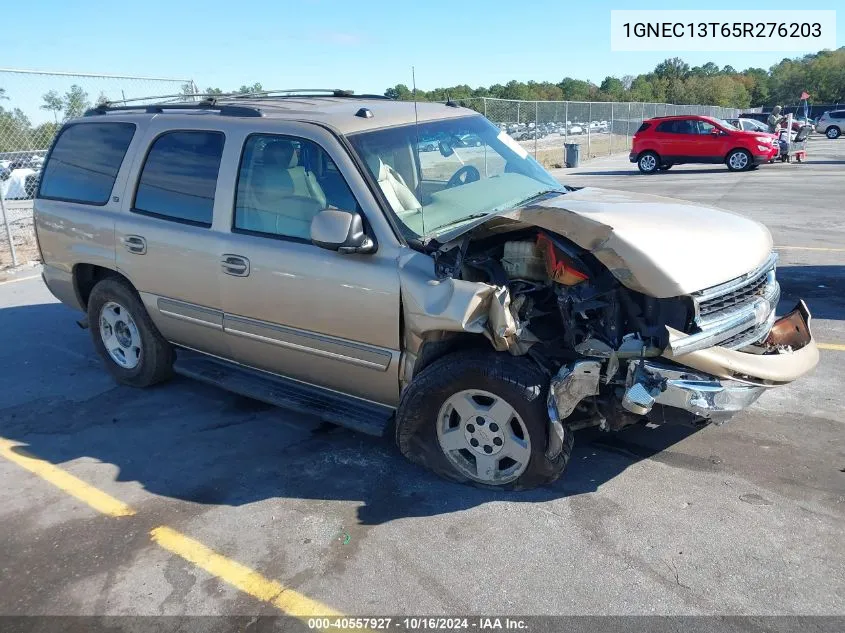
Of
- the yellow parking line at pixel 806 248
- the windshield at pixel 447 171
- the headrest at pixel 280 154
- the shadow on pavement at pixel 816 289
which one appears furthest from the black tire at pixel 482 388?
the yellow parking line at pixel 806 248

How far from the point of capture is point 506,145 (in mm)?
4918

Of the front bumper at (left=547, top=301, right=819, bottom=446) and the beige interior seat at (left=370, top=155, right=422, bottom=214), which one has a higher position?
the beige interior seat at (left=370, top=155, right=422, bottom=214)

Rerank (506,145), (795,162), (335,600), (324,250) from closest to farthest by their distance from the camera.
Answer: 1. (335,600)
2. (324,250)
3. (506,145)
4. (795,162)

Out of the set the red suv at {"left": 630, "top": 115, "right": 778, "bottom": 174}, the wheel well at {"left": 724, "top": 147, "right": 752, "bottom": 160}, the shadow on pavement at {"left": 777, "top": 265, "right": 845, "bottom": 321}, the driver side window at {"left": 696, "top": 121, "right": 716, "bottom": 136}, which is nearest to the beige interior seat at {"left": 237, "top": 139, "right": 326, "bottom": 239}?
the shadow on pavement at {"left": 777, "top": 265, "right": 845, "bottom": 321}

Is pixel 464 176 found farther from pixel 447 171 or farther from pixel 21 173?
pixel 21 173

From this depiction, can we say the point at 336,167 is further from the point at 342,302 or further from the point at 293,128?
the point at 342,302

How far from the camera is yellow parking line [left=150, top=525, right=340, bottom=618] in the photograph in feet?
9.56

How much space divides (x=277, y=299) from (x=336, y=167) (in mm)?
875

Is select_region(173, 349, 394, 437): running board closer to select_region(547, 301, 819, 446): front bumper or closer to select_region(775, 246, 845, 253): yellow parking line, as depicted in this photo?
select_region(547, 301, 819, 446): front bumper

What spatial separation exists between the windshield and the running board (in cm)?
109

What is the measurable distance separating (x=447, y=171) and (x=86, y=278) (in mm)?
3222

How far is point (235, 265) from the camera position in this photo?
4246 millimetres

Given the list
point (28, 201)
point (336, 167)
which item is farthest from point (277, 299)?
point (28, 201)

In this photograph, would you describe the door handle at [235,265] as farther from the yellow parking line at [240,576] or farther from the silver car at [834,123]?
the silver car at [834,123]
